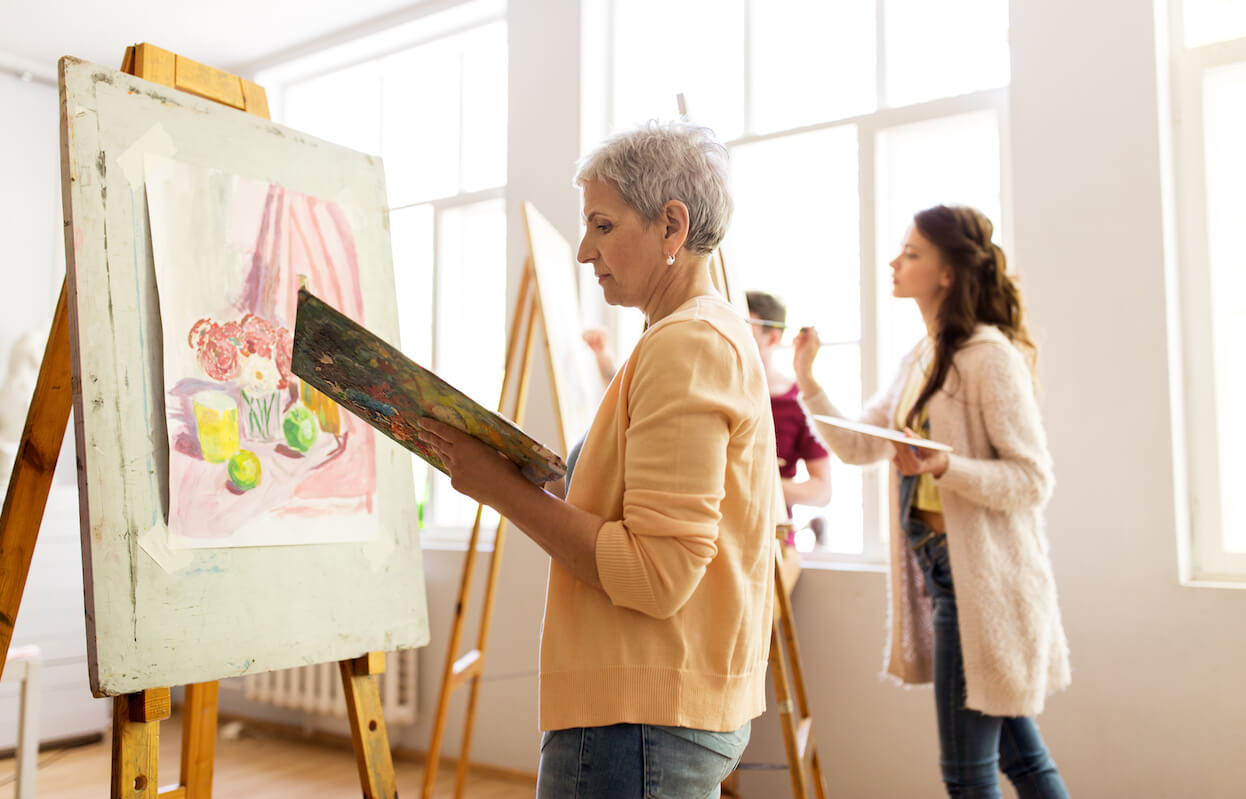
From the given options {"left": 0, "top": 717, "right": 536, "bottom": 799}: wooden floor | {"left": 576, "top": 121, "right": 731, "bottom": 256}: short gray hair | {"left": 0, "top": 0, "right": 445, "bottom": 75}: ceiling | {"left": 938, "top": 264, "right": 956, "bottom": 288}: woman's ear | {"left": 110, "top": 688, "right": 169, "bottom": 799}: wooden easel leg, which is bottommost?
{"left": 0, "top": 717, "right": 536, "bottom": 799}: wooden floor

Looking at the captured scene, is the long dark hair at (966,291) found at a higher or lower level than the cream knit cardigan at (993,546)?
higher

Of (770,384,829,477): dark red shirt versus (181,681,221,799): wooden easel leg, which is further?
(770,384,829,477): dark red shirt

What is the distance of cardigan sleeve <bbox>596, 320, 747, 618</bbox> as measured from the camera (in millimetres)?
913

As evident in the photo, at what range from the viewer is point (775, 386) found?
292cm

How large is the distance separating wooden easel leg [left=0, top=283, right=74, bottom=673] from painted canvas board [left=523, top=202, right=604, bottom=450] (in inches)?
41.5

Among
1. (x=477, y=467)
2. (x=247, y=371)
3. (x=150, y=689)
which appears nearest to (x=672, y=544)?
(x=477, y=467)

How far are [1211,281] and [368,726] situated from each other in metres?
2.26

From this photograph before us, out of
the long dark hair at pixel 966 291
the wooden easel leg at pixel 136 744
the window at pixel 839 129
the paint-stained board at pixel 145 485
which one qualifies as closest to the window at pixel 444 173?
the window at pixel 839 129

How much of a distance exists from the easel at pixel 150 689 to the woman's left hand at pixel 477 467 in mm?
554

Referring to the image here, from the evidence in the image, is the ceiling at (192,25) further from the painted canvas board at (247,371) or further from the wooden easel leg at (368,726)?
the wooden easel leg at (368,726)

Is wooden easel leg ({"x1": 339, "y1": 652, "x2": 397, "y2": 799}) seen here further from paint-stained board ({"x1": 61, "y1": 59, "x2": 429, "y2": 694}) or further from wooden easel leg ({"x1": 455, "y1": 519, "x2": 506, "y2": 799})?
wooden easel leg ({"x1": 455, "y1": 519, "x2": 506, "y2": 799})

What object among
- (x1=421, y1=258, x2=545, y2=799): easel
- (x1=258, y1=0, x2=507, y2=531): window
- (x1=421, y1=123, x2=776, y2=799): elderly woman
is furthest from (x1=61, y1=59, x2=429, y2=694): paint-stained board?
(x1=258, y1=0, x2=507, y2=531): window

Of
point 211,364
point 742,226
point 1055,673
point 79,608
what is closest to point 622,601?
point 211,364

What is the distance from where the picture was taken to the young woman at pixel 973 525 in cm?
175
